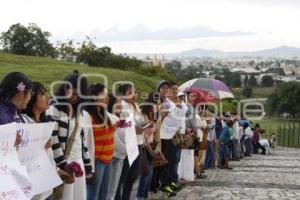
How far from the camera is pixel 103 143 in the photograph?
7480 mm

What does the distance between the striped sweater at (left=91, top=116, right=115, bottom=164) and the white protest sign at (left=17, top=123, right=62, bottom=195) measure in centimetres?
155

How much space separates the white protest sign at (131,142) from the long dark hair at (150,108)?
3.40ft

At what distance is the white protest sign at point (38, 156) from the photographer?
5406 millimetres

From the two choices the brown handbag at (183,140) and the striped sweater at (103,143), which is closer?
the striped sweater at (103,143)

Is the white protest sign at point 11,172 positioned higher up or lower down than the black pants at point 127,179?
higher up

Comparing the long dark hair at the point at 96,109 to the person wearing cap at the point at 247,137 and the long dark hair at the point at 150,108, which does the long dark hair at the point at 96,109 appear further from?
the person wearing cap at the point at 247,137

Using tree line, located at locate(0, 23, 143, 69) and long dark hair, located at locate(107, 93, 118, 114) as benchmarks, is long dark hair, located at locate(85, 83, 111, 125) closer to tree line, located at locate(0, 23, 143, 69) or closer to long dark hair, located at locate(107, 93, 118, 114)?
long dark hair, located at locate(107, 93, 118, 114)

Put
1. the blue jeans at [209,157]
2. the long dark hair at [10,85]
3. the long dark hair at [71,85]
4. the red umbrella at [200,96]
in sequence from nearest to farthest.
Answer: the long dark hair at [10,85], the long dark hair at [71,85], the red umbrella at [200,96], the blue jeans at [209,157]

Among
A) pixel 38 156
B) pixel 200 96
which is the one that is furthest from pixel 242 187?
pixel 38 156

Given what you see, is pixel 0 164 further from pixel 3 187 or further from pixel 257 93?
pixel 257 93

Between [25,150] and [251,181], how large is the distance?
10046mm

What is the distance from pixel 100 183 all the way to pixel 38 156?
186 centimetres

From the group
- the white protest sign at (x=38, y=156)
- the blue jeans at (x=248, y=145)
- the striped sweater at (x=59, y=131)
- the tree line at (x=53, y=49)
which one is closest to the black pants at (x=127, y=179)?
the striped sweater at (x=59, y=131)

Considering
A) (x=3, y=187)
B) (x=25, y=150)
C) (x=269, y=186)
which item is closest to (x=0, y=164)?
(x=3, y=187)
